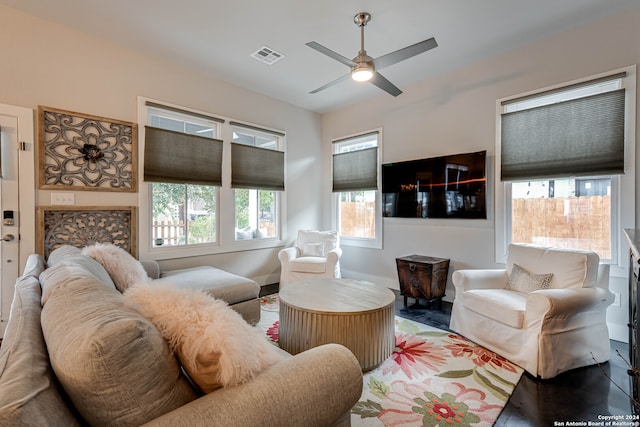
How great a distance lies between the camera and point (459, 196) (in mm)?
3668

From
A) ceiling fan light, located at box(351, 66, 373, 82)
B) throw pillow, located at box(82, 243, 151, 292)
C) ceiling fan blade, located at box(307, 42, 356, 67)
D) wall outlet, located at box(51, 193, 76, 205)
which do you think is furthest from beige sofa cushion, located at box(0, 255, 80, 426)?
ceiling fan light, located at box(351, 66, 373, 82)

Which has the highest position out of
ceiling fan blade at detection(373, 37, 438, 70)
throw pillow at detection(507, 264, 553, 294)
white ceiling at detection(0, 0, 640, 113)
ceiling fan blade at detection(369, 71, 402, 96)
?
white ceiling at detection(0, 0, 640, 113)

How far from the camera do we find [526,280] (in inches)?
105

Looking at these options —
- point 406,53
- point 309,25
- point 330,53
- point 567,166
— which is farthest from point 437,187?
point 309,25

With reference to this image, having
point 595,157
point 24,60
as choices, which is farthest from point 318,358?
point 24,60

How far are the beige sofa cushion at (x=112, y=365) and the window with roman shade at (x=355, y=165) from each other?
161 inches

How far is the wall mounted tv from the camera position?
3520 millimetres

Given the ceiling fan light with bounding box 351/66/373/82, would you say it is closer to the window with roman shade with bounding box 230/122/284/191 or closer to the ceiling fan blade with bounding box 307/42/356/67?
the ceiling fan blade with bounding box 307/42/356/67

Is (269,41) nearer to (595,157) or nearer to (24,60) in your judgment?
(24,60)

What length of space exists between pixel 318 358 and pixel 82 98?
11.8 feet

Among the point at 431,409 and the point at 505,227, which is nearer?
the point at 431,409

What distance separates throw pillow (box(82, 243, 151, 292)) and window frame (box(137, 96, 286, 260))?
1120mm

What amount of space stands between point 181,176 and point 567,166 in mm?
4320

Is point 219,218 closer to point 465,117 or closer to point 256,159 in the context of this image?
point 256,159
